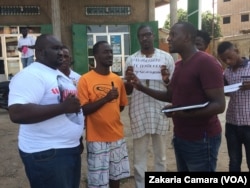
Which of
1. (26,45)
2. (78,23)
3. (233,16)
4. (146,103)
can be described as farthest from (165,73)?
(233,16)

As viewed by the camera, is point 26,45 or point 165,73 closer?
point 165,73

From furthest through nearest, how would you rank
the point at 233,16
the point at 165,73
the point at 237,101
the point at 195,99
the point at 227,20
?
the point at 227,20 < the point at 233,16 < the point at 165,73 < the point at 237,101 < the point at 195,99

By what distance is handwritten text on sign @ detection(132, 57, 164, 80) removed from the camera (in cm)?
328

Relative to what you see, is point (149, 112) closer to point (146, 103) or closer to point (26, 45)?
point (146, 103)

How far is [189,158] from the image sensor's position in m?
2.39

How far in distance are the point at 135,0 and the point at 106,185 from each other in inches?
392

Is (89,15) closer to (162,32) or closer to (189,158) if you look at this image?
(189,158)

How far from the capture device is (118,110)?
302 cm

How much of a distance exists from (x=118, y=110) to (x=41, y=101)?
3.67ft

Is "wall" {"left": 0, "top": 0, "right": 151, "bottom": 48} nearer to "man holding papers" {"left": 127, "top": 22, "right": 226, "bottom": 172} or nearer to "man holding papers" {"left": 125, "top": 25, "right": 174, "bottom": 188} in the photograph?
"man holding papers" {"left": 125, "top": 25, "right": 174, "bottom": 188}

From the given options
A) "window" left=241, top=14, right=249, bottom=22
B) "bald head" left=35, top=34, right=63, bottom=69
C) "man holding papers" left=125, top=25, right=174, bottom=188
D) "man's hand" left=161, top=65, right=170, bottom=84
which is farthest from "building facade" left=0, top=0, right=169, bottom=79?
"window" left=241, top=14, right=249, bottom=22

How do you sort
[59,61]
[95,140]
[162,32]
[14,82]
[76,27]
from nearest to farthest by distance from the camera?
[14,82] → [59,61] → [95,140] → [76,27] → [162,32]

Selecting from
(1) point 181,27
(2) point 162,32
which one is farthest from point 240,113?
(2) point 162,32

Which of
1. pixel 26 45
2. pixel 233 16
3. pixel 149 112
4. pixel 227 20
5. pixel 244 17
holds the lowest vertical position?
pixel 149 112
